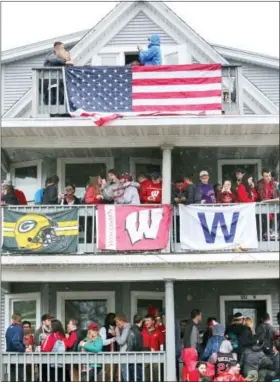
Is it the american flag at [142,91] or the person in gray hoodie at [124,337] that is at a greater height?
the american flag at [142,91]

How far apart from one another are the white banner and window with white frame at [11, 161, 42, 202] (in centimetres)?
439

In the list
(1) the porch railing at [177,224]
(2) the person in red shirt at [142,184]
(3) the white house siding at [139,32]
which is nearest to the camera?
(1) the porch railing at [177,224]

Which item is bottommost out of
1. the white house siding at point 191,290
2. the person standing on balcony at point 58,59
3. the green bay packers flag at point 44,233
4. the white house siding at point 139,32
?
the white house siding at point 191,290

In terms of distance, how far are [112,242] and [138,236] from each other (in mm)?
526

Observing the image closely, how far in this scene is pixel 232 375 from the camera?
1586 cm

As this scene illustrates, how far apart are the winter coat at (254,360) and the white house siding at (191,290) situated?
3.43 m

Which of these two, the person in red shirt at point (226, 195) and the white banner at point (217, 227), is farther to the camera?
the person in red shirt at point (226, 195)

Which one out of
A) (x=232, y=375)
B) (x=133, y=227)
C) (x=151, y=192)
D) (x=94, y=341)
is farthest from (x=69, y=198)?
(x=232, y=375)

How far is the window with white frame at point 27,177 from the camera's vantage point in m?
20.4

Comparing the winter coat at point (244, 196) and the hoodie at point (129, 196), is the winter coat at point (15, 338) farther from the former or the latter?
the winter coat at point (244, 196)

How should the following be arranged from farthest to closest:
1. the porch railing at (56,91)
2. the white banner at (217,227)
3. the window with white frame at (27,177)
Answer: the window with white frame at (27,177)
the porch railing at (56,91)
the white banner at (217,227)

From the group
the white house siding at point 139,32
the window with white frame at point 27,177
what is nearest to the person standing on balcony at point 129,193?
the window with white frame at point 27,177

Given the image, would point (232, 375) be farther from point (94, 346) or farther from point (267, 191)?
point (267, 191)

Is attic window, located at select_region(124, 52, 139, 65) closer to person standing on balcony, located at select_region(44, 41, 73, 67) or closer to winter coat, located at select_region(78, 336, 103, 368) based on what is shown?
person standing on balcony, located at select_region(44, 41, 73, 67)
